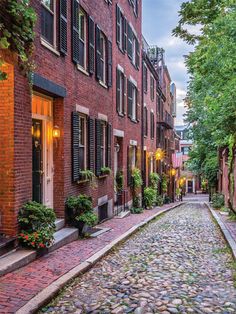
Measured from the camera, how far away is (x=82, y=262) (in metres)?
7.20

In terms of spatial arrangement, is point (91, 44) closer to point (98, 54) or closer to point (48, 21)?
point (98, 54)

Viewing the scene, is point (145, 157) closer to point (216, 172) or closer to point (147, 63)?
point (147, 63)

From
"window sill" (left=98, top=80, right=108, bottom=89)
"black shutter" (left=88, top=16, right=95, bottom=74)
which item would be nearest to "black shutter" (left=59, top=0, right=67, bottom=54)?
"black shutter" (left=88, top=16, right=95, bottom=74)

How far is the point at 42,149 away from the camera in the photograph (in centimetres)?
919

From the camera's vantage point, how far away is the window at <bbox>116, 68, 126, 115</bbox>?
16891mm

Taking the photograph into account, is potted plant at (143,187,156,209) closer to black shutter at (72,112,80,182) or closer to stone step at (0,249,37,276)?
black shutter at (72,112,80,182)

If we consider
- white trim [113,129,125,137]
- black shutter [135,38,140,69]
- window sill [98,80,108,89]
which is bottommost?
white trim [113,129,125,137]

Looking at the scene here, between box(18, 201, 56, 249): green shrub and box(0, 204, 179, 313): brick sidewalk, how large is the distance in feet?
1.11

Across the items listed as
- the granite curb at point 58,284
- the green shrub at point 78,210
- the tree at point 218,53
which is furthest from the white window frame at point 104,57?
the granite curb at point 58,284

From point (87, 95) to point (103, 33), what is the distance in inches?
128

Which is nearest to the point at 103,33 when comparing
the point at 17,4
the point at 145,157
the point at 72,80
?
the point at 72,80

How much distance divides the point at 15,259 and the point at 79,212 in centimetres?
354

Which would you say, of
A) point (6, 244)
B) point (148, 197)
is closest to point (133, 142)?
point (148, 197)

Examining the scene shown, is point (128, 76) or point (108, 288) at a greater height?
point (128, 76)
